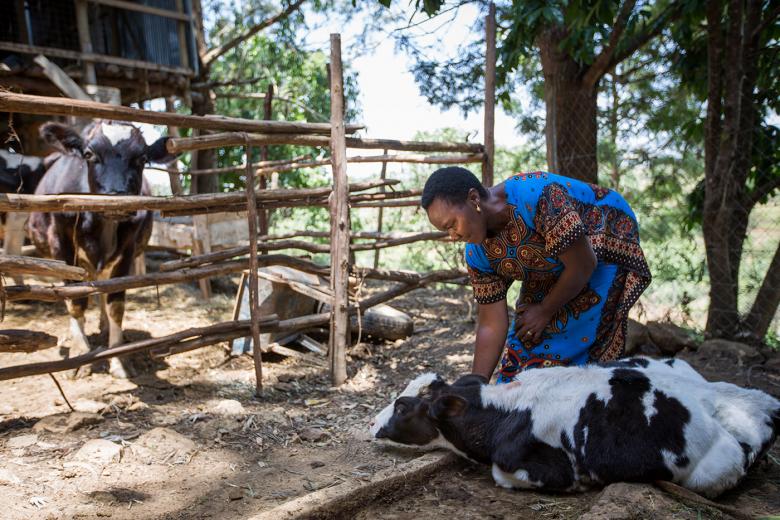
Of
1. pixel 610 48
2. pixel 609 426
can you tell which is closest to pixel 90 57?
pixel 610 48

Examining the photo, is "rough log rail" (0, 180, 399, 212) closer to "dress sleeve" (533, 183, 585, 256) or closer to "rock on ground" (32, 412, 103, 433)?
"rock on ground" (32, 412, 103, 433)

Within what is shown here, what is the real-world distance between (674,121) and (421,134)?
19.9ft

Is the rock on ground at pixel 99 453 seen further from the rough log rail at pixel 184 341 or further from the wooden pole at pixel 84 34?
the wooden pole at pixel 84 34

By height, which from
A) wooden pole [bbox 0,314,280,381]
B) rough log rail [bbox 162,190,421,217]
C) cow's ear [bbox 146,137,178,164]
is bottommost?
wooden pole [bbox 0,314,280,381]

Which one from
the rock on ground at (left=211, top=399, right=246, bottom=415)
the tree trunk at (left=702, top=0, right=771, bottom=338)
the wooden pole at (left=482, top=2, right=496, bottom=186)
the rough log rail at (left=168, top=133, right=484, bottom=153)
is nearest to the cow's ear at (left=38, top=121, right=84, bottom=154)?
the rough log rail at (left=168, top=133, right=484, bottom=153)

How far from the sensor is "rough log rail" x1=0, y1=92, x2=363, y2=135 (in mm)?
3055

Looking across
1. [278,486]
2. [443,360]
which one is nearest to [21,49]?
Answer: [443,360]

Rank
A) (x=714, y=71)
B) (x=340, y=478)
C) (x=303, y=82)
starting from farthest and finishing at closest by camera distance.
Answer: (x=303, y=82) → (x=714, y=71) → (x=340, y=478)

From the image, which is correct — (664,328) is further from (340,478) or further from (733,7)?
(340,478)

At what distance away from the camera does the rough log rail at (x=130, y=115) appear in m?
3.05

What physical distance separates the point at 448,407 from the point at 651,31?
444 centimetres

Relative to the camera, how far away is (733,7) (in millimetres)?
4926

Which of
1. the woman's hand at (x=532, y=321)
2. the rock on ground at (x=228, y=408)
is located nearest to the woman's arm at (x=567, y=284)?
the woman's hand at (x=532, y=321)

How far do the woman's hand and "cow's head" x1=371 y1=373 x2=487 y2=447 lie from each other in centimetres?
30
